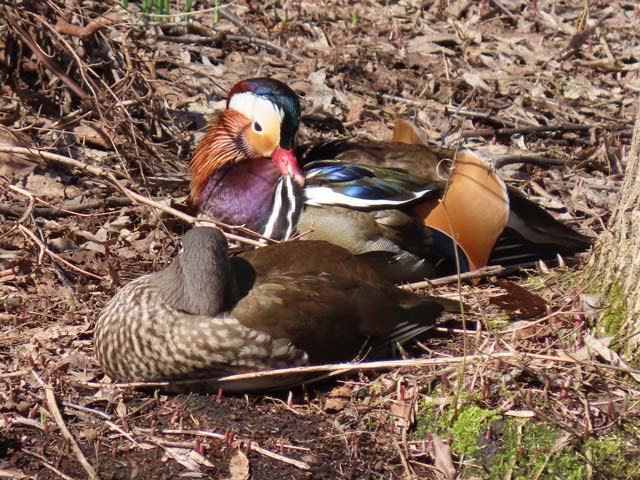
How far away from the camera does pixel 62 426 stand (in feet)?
10.1

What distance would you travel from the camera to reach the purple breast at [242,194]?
4.30 metres

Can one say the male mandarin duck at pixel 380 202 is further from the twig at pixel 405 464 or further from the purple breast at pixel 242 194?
the twig at pixel 405 464

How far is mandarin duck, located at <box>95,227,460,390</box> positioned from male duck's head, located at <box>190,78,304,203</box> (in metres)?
0.93

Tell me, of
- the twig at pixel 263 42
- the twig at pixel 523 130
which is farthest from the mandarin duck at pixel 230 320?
the twig at pixel 263 42

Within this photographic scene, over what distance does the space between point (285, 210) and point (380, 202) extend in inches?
15.9

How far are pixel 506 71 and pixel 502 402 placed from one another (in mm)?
3430

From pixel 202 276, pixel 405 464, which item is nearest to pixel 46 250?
pixel 202 276

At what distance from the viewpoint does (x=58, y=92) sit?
514 centimetres

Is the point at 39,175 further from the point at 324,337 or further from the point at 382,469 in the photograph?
the point at 382,469

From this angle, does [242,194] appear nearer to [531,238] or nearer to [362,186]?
[362,186]

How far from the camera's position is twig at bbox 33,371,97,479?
293 centimetres

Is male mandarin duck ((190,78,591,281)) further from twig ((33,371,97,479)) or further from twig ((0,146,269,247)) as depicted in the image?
twig ((33,371,97,479))

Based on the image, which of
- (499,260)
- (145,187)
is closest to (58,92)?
(145,187)

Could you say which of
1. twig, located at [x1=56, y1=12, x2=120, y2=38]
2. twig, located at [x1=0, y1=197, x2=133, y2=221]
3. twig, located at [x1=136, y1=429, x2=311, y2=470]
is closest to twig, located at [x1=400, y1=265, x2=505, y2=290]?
twig, located at [x1=136, y1=429, x2=311, y2=470]
